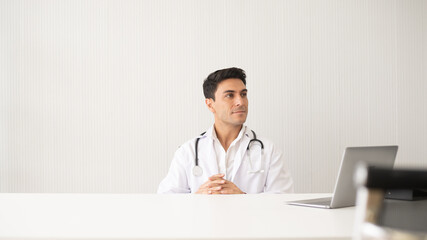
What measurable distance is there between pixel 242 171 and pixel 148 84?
1114 millimetres

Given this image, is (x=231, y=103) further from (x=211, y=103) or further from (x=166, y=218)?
(x=166, y=218)

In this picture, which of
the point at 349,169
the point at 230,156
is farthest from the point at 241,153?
the point at 349,169

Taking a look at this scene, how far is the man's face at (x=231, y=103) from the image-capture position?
2730 millimetres

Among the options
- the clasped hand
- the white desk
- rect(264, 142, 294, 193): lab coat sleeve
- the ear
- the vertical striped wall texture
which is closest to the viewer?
the white desk

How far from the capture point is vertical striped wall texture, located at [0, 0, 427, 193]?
326 cm

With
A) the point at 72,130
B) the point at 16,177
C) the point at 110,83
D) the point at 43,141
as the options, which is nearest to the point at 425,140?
the point at 110,83

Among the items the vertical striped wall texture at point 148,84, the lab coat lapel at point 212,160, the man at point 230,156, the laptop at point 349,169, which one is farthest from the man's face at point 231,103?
the laptop at point 349,169

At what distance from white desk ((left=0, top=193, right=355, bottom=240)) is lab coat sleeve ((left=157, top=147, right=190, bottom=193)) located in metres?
0.89

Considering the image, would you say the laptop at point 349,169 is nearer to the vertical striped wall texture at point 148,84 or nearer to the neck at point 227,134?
the neck at point 227,134

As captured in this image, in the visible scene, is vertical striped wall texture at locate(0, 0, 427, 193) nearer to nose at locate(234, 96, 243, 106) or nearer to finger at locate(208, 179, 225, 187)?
nose at locate(234, 96, 243, 106)

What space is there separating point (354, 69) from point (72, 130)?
2.33m

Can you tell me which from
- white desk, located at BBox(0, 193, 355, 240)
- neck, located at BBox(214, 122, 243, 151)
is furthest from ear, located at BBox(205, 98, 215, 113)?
white desk, located at BBox(0, 193, 355, 240)

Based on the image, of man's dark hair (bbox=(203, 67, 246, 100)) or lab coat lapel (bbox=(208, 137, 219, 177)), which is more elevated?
man's dark hair (bbox=(203, 67, 246, 100))

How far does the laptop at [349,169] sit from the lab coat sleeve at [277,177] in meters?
0.97
